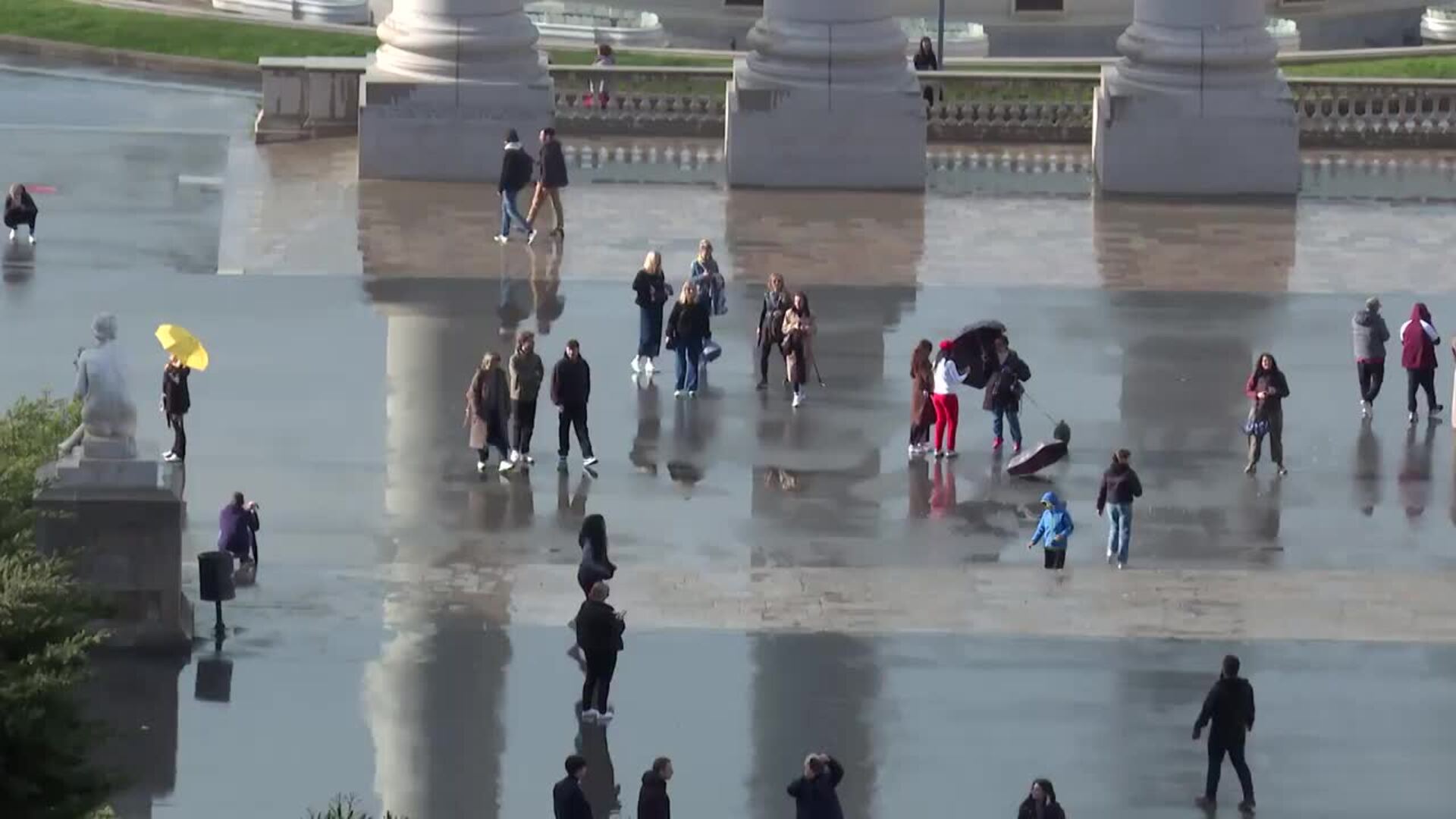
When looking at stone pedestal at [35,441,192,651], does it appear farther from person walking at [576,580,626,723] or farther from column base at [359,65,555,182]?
column base at [359,65,555,182]

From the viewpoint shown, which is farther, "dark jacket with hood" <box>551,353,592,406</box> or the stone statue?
"dark jacket with hood" <box>551,353,592,406</box>

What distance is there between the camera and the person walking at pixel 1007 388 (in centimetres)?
2833

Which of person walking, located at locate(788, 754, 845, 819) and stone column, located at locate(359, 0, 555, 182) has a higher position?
stone column, located at locate(359, 0, 555, 182)


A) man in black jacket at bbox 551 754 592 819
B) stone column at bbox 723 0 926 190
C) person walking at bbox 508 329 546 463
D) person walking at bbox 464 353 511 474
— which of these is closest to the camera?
man in black jacket at bbox 551 754 592 819

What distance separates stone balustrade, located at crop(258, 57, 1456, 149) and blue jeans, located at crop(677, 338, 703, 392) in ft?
43.0

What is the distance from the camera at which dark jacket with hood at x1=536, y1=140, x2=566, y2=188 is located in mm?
36312

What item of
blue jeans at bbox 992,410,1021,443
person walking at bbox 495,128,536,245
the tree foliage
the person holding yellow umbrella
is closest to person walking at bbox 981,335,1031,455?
blue jeans at bbox 992,410,1021,443

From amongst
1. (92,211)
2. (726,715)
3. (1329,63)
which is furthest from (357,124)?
(726,715)

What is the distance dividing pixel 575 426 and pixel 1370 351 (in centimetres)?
689

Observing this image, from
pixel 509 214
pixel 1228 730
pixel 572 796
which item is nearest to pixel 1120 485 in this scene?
pixel 1228 730

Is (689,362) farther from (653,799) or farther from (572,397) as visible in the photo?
(653,799)

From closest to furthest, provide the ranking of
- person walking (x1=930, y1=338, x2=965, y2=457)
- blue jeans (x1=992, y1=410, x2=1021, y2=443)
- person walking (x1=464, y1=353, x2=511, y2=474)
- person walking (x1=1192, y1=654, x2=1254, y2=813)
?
person walking (x1=1192, y1=654, x2=1254, y2=813) → person walking (x1=464, y1=353, x2=511, y2=474) → person walking (x1=930, y1=338, x2=965, y2=457) → blue jeans (x1=992, y1=410, x2=1021, y2=443)

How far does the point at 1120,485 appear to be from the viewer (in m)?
25.3

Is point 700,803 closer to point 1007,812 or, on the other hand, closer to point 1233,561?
point 1007,812
